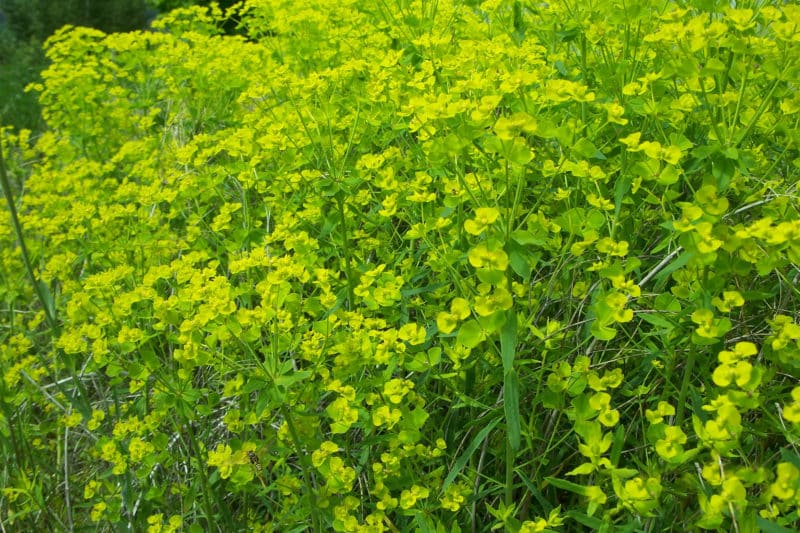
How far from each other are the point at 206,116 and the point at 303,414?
2015 mm

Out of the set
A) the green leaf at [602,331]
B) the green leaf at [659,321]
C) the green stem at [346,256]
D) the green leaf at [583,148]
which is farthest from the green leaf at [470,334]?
the green stem at [346,256]

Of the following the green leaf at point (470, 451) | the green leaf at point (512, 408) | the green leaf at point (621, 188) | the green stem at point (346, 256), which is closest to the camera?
the green leaf at point (512, 408)

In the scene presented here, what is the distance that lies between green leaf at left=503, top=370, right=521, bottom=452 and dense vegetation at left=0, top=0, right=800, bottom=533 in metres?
0.01

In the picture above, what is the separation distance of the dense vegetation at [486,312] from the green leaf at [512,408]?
0.01 m

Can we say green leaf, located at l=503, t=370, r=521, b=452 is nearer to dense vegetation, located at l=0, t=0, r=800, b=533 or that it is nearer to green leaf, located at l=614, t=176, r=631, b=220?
dense vegetation, located at l=0, t=0, r=800, b=533

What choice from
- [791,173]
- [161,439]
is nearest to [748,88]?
[791,173]

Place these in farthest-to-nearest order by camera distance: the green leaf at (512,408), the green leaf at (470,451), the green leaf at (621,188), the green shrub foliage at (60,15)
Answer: the green shrub foliage at (60,15) → the green leaf at (621,188) → the green leaf at (470,451) → the green leaf at (512,408)

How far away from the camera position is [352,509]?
5.27 feet

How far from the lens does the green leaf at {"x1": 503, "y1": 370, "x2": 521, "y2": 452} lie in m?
1.35

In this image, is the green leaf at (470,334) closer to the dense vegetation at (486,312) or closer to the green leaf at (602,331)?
the dense vegetation at (486,312)

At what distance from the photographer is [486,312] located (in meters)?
1.33

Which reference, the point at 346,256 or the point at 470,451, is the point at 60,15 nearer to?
the point at 346,256

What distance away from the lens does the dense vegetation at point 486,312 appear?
4.58 ft

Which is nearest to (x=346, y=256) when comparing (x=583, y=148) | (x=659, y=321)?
(x=583, y=148)
